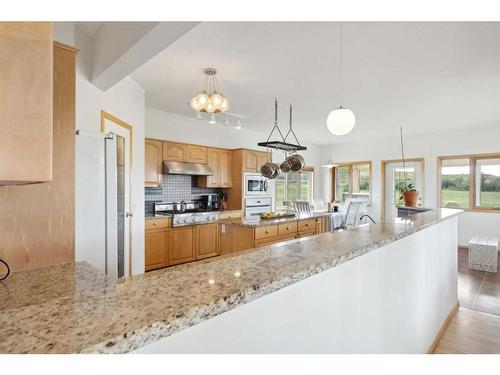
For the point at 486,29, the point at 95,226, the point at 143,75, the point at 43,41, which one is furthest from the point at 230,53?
the point at 43,41

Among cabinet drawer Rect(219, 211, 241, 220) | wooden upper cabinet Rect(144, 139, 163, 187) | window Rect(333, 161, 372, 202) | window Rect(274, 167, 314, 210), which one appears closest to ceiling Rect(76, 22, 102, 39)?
wooden upper cabinet Rect(144, 139, 163, 187)

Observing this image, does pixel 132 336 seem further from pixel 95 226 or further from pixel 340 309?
pixel 95 226

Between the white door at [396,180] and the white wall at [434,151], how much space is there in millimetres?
199

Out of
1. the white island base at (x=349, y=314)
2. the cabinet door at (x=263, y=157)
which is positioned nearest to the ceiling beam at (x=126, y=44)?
the white island base at (x=349, y=314)

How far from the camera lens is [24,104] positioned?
0.60 meters

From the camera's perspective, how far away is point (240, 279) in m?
0.81

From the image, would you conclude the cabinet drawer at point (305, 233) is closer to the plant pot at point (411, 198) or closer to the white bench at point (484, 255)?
the plant pot at point (411, 198)

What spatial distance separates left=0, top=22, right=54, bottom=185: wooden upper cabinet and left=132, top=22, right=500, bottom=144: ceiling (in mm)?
1861

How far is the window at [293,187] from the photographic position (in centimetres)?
736

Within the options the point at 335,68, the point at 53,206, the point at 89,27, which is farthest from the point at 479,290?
the point at 89,27

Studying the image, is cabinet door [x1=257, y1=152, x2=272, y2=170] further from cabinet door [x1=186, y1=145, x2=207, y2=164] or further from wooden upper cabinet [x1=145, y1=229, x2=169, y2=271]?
wooden upper cabinet [x1=145, y1=229, x2=169, y2=271]

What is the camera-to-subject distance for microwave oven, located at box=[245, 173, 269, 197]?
226 inches

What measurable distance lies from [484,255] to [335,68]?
376 cm
